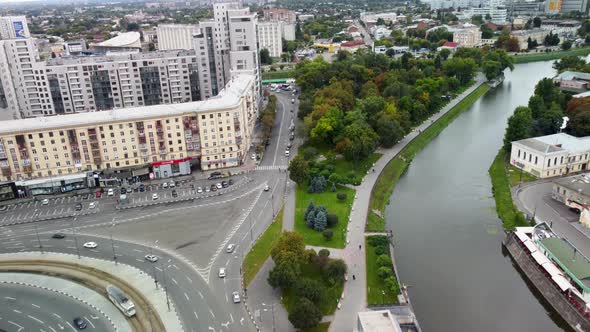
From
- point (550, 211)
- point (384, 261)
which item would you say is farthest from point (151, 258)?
point (550, 211)

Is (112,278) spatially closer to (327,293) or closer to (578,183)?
(327,293)

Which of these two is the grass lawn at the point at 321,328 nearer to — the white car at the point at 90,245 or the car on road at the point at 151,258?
the car on road at the point at 151,258

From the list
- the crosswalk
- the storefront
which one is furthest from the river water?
the storefront

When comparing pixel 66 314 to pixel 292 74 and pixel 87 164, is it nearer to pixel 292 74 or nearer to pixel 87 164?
pixel 87 164

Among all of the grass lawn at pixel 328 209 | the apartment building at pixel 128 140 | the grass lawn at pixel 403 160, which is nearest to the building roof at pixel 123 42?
the apartment building at pixel 128 140

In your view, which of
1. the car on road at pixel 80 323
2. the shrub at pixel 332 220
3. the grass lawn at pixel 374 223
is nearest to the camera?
the car on road at pixel 80 323

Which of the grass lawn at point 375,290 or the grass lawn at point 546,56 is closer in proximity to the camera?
the grass lawn at point 375,290

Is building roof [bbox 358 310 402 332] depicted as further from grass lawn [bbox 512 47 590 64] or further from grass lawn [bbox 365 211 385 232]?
grass lawn [bbox 512 47 590 64]
